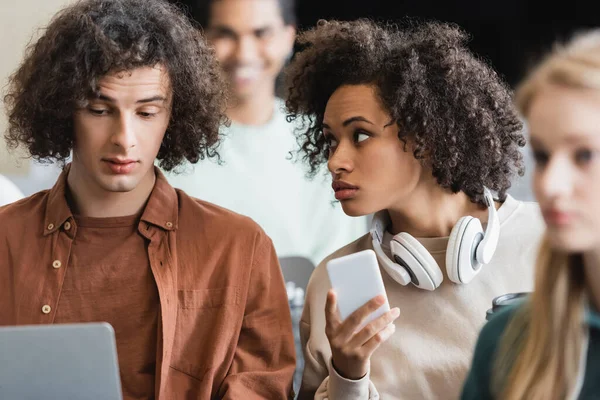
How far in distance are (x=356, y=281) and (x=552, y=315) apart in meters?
0.55

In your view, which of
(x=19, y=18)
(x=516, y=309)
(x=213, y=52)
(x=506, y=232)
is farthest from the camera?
(x=19, y=18)

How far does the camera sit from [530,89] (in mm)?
1233

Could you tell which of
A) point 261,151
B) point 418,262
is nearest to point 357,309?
point 418,262

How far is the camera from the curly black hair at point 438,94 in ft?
7.00

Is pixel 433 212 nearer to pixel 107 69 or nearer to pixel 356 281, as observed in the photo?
pixel 356 281

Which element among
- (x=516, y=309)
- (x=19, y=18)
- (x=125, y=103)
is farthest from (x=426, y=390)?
(x=19, y=18)

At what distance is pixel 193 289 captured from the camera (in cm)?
210

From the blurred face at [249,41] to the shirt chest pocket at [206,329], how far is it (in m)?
1.09

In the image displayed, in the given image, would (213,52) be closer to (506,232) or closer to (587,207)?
(506,232)

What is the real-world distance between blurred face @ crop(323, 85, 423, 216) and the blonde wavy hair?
2.75 feet

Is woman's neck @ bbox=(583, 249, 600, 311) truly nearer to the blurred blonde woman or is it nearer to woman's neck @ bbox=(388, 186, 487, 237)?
the blurred blonde woman

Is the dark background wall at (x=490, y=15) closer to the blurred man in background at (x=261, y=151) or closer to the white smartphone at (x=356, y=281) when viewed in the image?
the blurred man in background at (x=261, y=151)

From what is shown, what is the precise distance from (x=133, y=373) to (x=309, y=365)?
0.44 meters

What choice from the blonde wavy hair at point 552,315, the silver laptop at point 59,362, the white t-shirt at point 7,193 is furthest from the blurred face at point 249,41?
the blonde wavy hair at point 552,315
